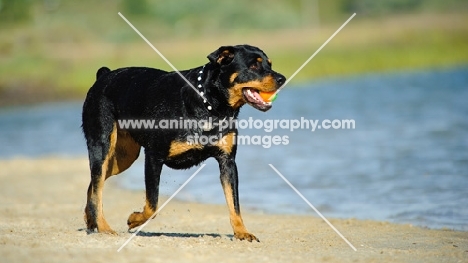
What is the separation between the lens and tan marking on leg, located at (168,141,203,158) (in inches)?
305

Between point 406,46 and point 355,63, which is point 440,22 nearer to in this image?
point 406,46

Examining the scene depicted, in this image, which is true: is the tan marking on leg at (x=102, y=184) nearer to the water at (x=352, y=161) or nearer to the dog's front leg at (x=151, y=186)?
the dog's front leg at (x=151, y=186)

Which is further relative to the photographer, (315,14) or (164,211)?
(315,14)

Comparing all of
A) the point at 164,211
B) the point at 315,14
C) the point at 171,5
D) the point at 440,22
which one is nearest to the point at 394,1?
the point at 315,14

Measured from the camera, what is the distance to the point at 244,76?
307 inches

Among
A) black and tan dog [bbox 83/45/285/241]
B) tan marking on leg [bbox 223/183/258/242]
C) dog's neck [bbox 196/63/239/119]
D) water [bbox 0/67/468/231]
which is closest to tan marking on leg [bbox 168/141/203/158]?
black and tan dog [bbox 83/45/285/241]

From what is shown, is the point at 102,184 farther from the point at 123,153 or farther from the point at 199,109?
the point at 199,109

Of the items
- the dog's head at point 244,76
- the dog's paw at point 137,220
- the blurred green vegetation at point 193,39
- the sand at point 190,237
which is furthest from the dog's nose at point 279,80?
the blurred green vegetation at point 193,39

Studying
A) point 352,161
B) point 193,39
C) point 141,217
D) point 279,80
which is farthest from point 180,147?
point 193,39

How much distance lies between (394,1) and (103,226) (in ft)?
227

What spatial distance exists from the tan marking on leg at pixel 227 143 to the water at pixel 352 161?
2312 mm

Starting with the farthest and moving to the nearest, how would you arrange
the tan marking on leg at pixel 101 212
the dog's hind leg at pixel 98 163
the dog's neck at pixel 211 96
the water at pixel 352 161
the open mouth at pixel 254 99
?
Result: the water at pixel 352 161 → the dog's hind leg at pixel 98 163 → the tan marking on leg at pixel 101 212 → the dog's neck at pixel 211 96 → the open mouth at pixel 254 99

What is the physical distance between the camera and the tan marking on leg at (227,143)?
775cm

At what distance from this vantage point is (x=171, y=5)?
6425cm
